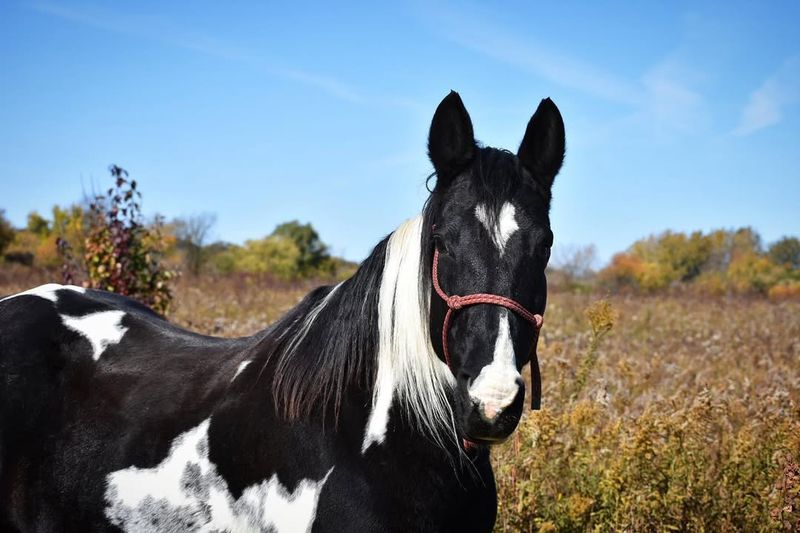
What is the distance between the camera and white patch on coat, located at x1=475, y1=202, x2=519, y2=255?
2176 millimetres

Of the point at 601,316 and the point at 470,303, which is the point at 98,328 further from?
the point at 601,316

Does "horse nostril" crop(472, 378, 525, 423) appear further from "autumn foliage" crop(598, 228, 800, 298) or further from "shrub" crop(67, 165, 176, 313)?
"autumn foliage" crop(598, 228, 800, 298)

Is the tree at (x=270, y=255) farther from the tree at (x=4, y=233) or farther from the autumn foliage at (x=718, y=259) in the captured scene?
the autumn foliage at (x=718, y=259)

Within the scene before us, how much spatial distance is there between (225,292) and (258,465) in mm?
15573

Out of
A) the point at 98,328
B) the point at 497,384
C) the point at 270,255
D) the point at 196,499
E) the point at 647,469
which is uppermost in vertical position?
the point at 270,255

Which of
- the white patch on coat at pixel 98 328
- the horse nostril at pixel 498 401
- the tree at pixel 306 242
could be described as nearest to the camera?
the horse nostril at pixel 498 401

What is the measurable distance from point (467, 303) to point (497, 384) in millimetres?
304

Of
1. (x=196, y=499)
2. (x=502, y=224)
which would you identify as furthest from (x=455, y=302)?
(x=196, y=499)

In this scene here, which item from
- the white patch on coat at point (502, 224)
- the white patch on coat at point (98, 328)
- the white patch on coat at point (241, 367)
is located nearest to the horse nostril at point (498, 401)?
the white patch on coat at point (502, 224)

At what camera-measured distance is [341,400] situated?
94.2 inches

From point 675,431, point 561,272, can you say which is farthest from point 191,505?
point 561,272

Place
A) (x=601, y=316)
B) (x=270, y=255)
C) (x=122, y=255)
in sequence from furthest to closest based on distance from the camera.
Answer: (x=270, y=255), (x=122, y=255), (x=601, y=316)

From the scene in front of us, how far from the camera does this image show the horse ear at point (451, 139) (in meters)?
2.38

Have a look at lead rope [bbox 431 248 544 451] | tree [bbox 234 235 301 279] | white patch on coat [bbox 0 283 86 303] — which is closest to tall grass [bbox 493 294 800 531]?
lead rope [bbox 431 248 544 451]
